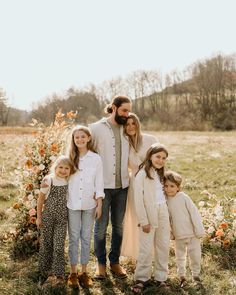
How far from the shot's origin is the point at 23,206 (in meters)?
6.53

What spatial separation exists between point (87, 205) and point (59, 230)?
0.49 metres

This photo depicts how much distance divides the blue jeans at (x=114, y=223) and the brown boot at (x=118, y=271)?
2.3 inches

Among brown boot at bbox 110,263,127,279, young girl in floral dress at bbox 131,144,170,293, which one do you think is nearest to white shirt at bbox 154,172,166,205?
young girl in floral dress at bbox 131,144,170,293

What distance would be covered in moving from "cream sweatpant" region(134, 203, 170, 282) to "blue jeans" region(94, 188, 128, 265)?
0.49m

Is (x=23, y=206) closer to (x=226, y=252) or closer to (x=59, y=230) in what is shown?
(x=59, y=230)

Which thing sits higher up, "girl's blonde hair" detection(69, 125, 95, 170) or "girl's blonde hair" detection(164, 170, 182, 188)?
"girl's blonde hair" detection(69, 125, 95, 170)

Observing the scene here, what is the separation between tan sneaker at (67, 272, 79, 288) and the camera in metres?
5.21

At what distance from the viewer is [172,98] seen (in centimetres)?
7331

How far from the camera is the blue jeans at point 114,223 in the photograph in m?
5.55

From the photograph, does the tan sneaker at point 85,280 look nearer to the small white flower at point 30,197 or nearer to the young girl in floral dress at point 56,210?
the young girl in floral dress at point 56,210

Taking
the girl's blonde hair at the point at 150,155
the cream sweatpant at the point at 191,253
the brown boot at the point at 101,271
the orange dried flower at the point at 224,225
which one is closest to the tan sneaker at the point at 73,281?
the brown boot at the point at 101,271

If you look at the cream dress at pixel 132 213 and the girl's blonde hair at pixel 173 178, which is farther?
the cream dress at pixel 132 213

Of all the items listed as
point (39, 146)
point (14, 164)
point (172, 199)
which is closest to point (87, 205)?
point (172, 199)

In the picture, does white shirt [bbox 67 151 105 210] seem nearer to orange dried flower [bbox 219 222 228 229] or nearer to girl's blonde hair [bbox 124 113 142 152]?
girl's blonde hair [bbox 124 113 142 152]
